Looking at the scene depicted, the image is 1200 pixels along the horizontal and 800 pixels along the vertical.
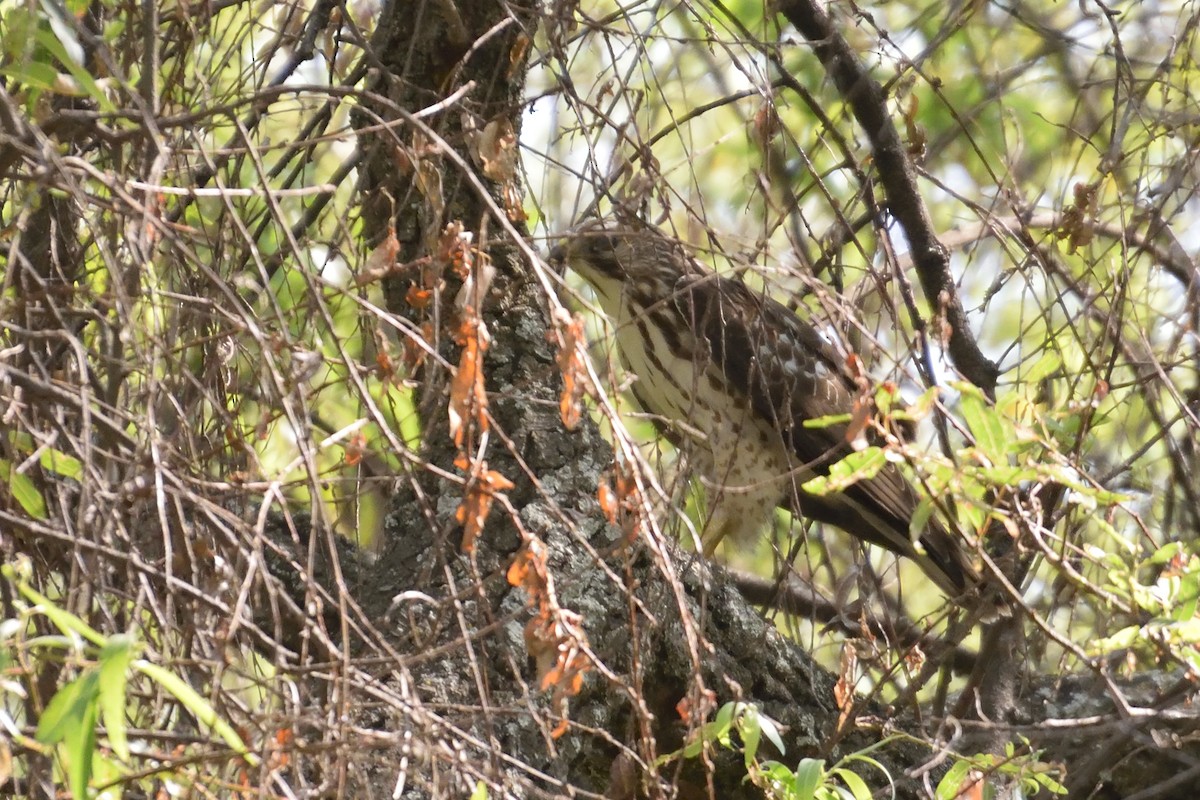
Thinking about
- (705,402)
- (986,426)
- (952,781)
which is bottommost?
(952,781)

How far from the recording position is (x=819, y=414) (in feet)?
13.0

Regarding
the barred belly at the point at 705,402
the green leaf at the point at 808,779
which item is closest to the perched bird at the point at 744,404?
the barred belly at the point at 705,402

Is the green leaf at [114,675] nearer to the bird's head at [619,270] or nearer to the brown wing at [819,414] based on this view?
the bird's head at [619,270]

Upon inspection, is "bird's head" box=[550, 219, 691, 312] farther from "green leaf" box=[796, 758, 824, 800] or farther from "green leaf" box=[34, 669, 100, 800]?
"green leaf" box=[34, 669, 100, 800]

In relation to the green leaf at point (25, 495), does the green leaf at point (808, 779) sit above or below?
below

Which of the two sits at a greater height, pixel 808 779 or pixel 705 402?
pixel 705 402

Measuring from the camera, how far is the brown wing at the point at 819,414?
3.58 meters

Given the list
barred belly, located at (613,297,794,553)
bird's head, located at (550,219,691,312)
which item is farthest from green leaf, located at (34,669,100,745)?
barred belly, located at (613,297,794,553)

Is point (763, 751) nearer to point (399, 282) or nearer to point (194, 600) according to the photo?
point (399, 282)

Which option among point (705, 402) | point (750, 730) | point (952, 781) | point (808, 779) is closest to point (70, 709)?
point (750, 730)

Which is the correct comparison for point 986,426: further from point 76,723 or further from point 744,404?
point 744,404

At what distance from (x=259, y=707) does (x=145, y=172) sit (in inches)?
28.9

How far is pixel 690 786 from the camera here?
2.93 meters

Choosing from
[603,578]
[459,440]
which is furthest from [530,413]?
[459,440]
